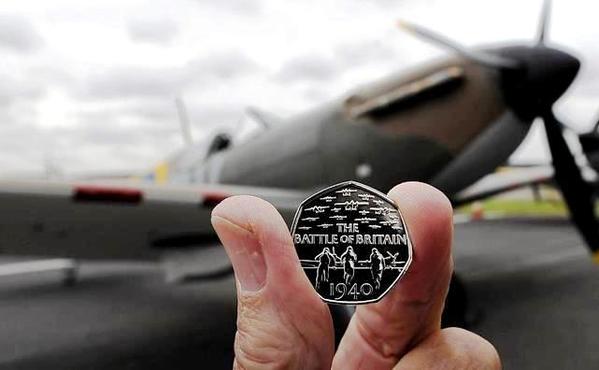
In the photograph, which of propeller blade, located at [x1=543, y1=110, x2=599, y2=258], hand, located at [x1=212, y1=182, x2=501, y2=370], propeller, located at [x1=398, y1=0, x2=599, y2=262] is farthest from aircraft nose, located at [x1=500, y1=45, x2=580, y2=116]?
hand, located at [x1=212, y1=182, x2=501, y2=370]

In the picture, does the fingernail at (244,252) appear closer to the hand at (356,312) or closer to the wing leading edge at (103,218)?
the hand at (356,312)

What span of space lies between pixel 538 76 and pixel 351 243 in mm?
3160

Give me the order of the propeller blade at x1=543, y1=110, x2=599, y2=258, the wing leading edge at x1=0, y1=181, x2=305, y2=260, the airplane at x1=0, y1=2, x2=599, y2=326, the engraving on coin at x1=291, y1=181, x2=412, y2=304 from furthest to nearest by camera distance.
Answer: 1. the propeller blade at x1=543, y1=110, x2=599, y2=258
2. the airplane at x1=0, y1=2, x2=599, y2=326
3. the wing leading edge at x1=0, y1=181, x2=305, y2=260
4. the engraving on coin at x1=291, y1=181, x2=412, y2=304

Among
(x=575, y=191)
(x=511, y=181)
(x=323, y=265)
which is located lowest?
(x=511, y=181)

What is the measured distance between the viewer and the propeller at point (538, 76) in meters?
3.24

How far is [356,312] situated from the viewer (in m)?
0.64

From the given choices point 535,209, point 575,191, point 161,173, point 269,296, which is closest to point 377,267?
point 269,296

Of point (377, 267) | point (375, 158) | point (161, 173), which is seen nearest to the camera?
point (377, 267)

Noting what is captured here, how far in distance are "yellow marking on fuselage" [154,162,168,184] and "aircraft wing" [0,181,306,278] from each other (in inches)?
73.0

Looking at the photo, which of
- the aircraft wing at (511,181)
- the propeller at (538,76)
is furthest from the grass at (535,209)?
the propeller at (538,76)

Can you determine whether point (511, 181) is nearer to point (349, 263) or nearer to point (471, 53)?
point (471, 53)

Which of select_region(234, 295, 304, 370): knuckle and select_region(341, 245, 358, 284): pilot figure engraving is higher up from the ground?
select_region(341, 245, 358, 284): pilot figure engraving

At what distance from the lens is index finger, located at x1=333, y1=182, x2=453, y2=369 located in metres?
0.55

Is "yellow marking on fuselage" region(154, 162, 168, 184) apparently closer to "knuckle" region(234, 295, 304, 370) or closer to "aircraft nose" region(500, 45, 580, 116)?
"aircraft nose" region(500, 45, 580, 116)
